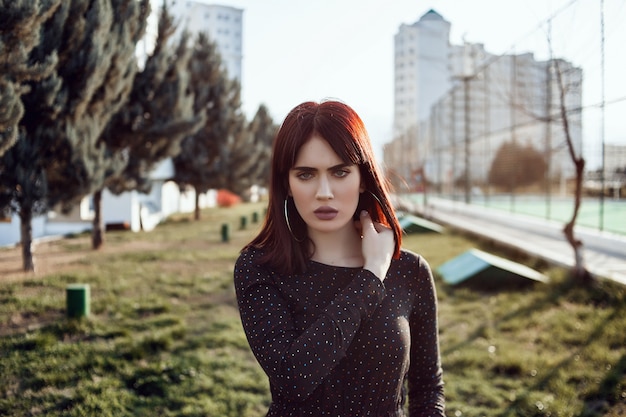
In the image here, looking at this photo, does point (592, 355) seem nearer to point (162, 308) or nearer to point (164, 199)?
point (162, 308)

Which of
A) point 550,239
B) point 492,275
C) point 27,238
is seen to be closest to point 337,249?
point 492,275

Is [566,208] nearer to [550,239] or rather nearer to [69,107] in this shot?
[550,239]

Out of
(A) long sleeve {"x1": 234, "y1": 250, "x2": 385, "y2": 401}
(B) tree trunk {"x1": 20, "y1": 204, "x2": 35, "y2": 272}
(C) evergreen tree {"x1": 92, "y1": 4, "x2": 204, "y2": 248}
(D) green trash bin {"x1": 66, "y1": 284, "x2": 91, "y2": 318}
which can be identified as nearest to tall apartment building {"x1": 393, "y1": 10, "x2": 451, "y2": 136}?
(C) evergreen tree {"x1": 92, "y1": 4, "x2": 204, "y2": 248}

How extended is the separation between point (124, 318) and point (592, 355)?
438 centimetres

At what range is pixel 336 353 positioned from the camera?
1.45 metres

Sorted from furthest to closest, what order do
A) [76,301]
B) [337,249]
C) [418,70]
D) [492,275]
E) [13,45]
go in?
[418,70] < [492,275] < [76,301] < [13,45] < [337,249]

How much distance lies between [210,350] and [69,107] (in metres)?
4.26

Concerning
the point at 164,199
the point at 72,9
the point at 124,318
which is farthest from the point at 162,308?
the point at 164,199

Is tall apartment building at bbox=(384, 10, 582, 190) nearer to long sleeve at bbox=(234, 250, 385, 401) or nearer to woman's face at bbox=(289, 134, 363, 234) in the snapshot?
woman's face at bbox=(289, 134, 363, 234)

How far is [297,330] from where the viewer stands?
1.60 m

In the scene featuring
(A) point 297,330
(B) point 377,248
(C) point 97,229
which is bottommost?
(C) point 97,229

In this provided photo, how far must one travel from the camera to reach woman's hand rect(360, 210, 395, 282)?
1579mm

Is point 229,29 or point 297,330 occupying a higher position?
point 229,29

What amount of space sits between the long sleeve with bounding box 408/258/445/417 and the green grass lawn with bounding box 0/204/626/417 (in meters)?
2.36
